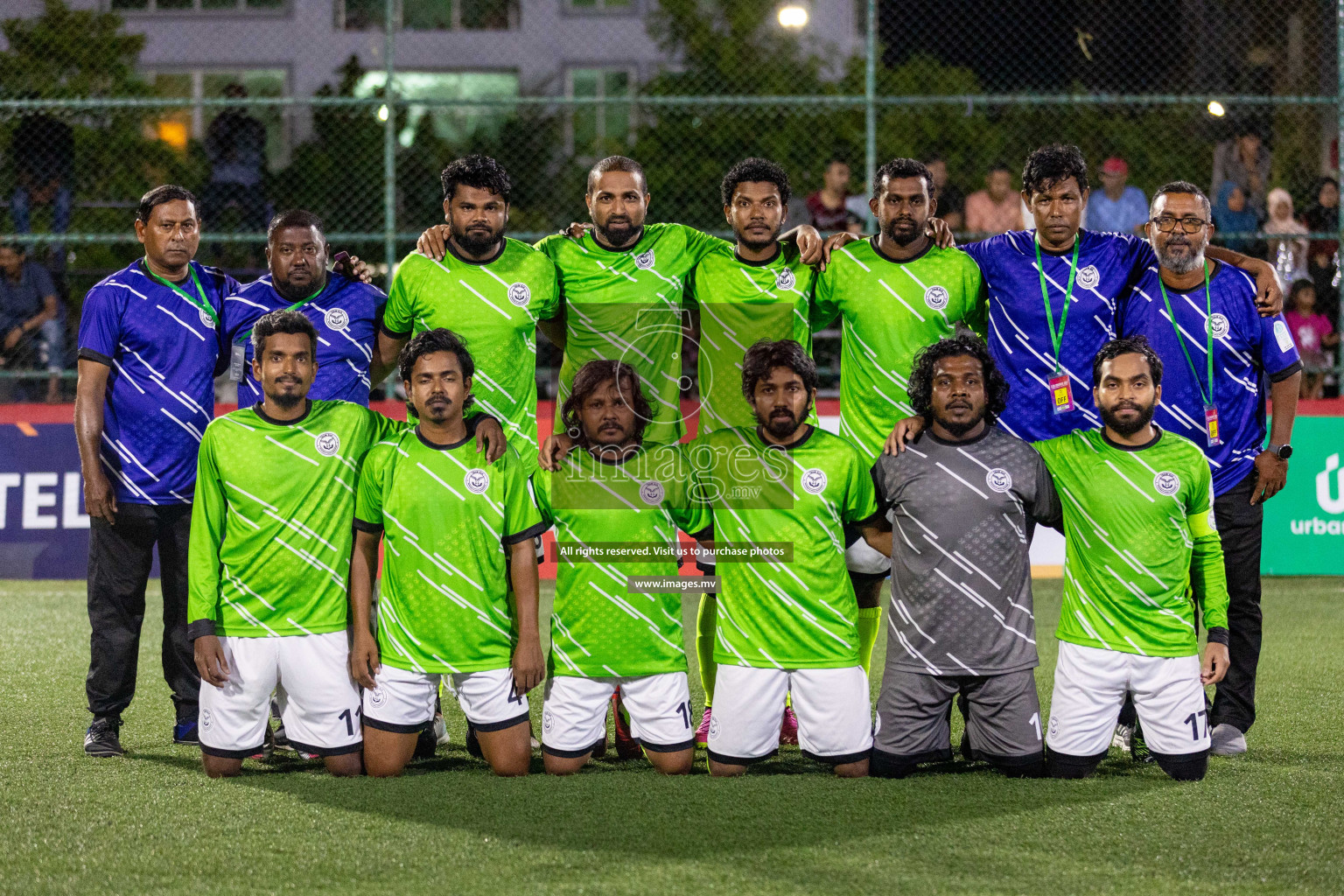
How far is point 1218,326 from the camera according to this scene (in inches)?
220

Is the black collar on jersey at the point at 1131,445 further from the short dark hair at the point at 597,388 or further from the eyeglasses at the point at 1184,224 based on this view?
the short dark hair at the point at 597,388

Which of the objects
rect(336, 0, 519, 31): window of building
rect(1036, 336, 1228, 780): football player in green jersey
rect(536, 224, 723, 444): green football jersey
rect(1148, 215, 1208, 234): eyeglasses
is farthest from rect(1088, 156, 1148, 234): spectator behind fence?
rect(336, 0, 519, 31): window of building

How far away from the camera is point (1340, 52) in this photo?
35.7 ft

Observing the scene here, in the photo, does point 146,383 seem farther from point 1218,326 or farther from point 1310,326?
point 1310,326

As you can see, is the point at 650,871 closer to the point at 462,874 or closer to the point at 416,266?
the point at 462,874

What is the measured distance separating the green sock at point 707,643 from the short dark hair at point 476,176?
69.2 inches

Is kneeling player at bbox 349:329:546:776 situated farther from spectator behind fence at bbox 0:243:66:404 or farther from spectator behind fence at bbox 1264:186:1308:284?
spectator behind fence at bbox 1264:186:1308:284

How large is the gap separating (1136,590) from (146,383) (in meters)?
3.72

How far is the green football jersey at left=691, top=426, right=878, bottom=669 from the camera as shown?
5059 mm

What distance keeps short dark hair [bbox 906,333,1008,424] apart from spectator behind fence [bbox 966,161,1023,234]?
23.6ft

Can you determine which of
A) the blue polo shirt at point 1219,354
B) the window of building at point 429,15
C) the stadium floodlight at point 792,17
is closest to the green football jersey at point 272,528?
the blue polo shirt at point 1219,354

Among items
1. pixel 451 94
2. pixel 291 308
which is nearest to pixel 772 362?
pixel 291 308

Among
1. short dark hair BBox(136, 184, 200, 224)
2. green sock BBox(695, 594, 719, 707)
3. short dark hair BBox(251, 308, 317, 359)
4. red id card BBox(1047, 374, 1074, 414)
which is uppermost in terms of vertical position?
short dark hair BBox(136, 184, 200, 224)

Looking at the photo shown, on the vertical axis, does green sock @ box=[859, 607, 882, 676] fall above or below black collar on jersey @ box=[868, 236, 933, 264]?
below
